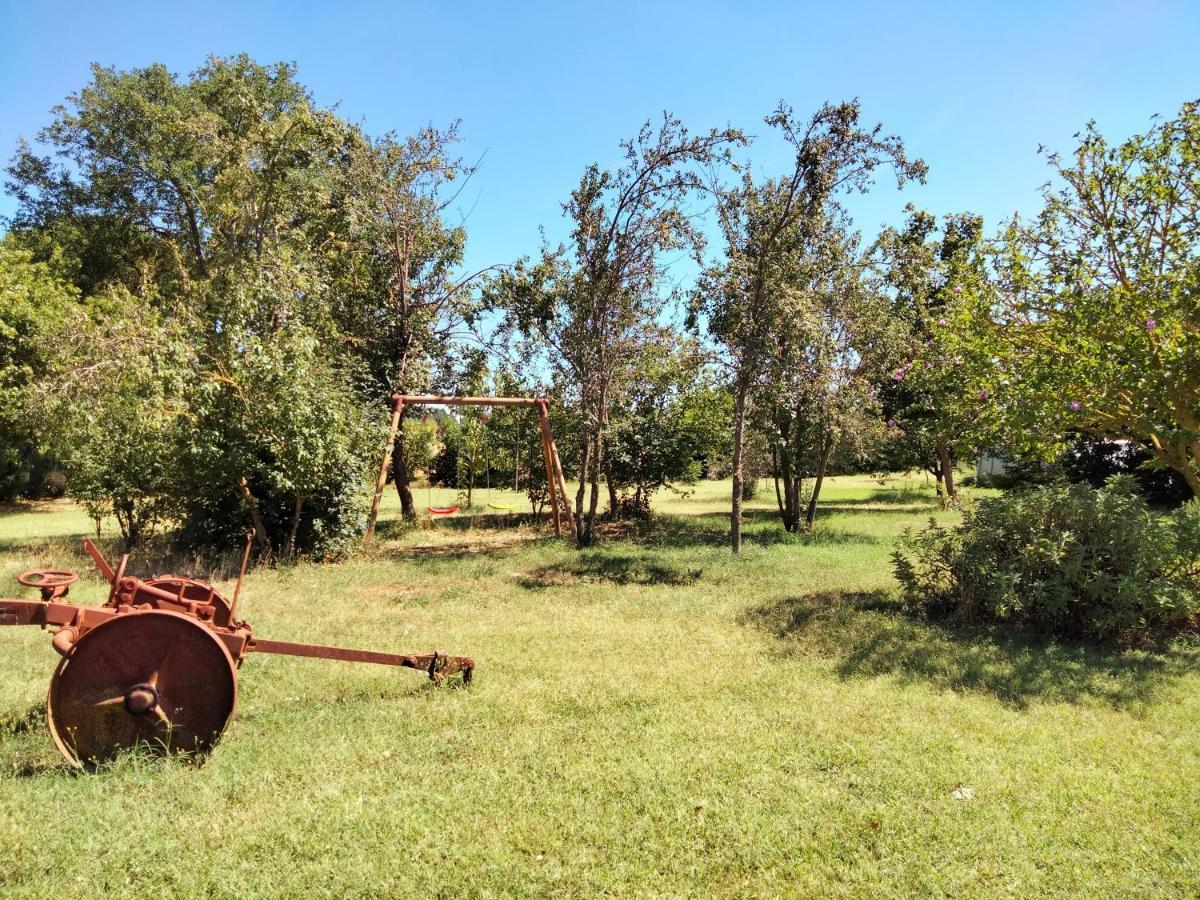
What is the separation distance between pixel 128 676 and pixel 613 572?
7.35 m

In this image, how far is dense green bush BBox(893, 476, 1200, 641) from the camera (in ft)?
21.7

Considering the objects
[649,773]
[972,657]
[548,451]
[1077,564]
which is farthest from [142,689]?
[548,451]

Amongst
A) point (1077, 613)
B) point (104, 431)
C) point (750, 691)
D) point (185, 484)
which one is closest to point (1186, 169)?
point (1077, 613)

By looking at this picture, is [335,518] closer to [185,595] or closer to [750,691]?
[185,595]

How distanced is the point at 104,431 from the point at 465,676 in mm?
8650

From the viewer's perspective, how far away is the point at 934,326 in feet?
29.3

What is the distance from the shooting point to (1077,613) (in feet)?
22.7

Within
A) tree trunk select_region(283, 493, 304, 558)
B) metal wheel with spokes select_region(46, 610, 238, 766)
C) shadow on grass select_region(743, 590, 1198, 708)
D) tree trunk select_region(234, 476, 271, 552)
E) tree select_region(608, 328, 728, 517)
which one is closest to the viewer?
metal wheel with spokes select_region(46, 610, 238, 766)

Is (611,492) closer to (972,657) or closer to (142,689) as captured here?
(972,657)

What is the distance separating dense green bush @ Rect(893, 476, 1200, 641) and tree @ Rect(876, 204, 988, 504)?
4.08 ft

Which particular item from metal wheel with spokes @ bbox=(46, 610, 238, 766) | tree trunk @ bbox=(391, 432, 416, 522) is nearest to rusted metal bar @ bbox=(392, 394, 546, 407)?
tree trunk @ bbox=(391, 432, 416, 522)

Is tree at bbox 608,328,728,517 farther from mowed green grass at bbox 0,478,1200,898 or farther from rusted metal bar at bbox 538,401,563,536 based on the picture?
mowed green grass at bbox 0,478,1200,898

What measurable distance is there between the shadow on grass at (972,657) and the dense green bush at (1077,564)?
0.33m

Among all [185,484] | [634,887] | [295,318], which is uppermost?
[295,318]
